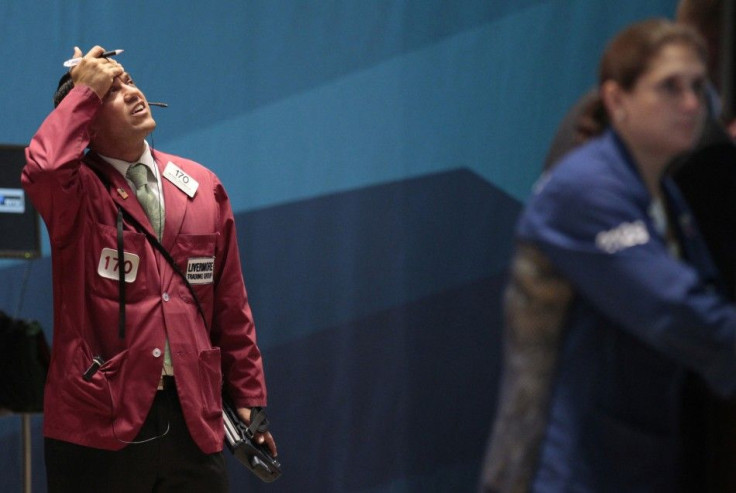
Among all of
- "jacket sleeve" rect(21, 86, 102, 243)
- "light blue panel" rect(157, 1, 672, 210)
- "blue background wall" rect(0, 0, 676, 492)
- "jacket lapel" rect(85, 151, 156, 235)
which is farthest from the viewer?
"light blue panel" rect(157, 1, 672, 210)

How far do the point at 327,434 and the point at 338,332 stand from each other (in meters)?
0.41

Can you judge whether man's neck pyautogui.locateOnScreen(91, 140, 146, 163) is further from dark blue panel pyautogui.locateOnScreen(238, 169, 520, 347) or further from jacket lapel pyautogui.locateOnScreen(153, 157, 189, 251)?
dark blue panel pyautogui.locateOnScreen(238, 169, 520, 347)

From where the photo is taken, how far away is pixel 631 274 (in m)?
1.63

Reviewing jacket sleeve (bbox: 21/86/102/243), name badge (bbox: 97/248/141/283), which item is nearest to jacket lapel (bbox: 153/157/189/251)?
name badge (bbox: 97/248/141/283)

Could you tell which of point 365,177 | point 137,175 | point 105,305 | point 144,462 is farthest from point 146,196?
point 365,177

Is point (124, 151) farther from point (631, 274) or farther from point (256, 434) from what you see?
point (631, 274)

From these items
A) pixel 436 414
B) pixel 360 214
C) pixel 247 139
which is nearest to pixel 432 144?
pixel 360 214

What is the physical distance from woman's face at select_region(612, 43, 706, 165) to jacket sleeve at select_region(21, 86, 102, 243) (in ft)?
5.37

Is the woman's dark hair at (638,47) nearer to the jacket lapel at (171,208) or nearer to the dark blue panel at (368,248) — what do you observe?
the jacket lapel at (171,208)

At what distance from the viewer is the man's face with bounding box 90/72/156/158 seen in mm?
3057

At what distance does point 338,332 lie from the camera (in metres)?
4.52

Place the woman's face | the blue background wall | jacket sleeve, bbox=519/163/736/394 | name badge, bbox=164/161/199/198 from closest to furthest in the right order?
jacket sleeve, bbox=519/163/736/394 < the woman's face < name badge, bbox=164/161/199/198 < the blue background wall

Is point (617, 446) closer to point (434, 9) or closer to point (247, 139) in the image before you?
point (247, 139)

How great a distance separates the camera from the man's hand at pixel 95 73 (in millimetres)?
3014
